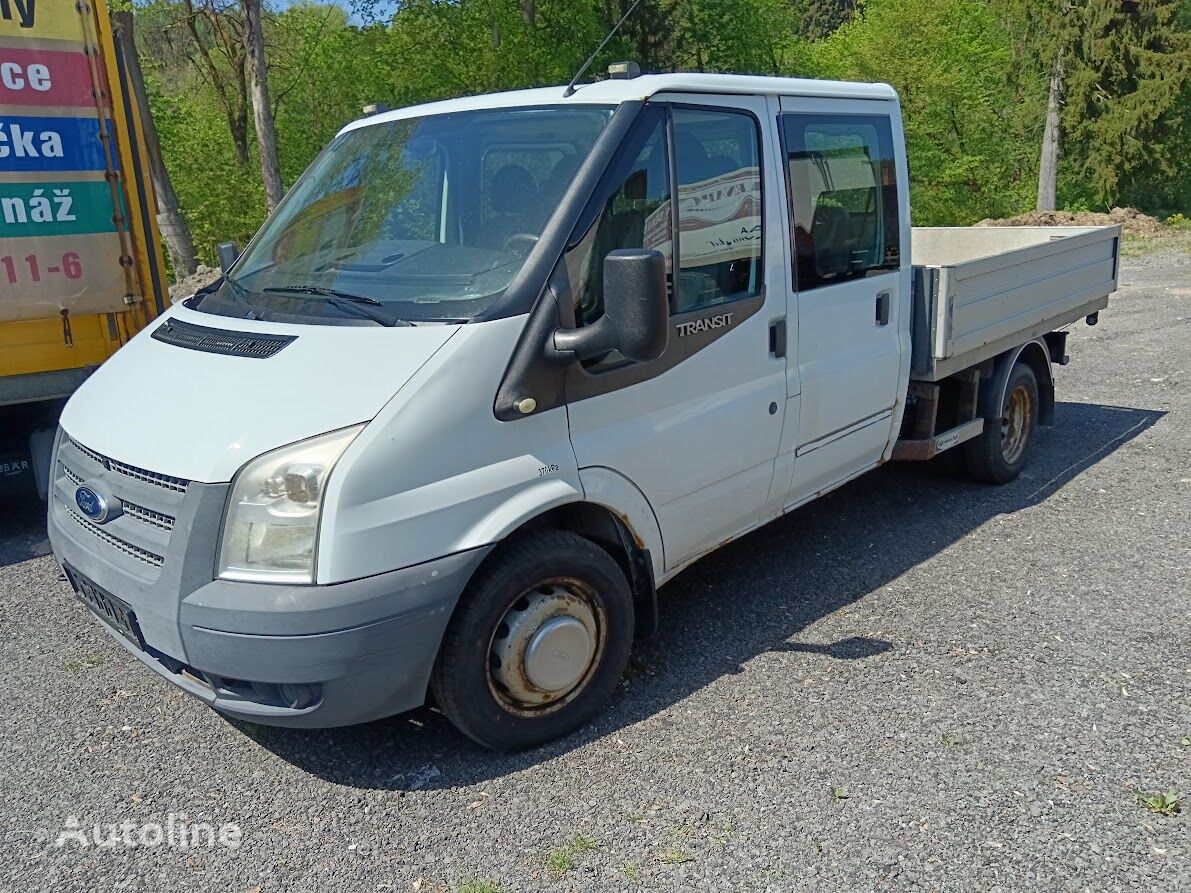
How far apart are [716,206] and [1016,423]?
3.52 metres

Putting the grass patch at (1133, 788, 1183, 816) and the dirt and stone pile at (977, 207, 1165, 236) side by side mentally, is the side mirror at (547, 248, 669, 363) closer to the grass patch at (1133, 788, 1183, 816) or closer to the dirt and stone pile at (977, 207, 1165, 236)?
the grass patch at (1133, 788, 1183, 816)

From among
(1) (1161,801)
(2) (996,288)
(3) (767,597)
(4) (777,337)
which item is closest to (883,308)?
(4) (777,337)

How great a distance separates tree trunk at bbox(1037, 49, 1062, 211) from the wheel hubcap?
3064cm

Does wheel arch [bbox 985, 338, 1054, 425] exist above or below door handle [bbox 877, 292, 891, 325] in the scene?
below

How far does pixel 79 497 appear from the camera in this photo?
3500mm

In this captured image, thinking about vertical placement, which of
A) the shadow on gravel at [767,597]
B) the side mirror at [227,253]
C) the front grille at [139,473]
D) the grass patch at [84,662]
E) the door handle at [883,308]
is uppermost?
the side mirror at [227,253]

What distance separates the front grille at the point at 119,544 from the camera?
3.17 meters

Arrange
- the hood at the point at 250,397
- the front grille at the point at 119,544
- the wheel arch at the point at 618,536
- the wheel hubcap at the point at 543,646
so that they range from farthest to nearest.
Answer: the wheel arch at the point at 618,536 → the wheel hubcap at the point at 543,646 → the front grille at the point at 119,544 → the hood at the point at 250,397

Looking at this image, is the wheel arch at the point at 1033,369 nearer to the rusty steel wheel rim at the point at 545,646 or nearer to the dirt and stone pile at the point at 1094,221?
the rusty steel wheel rim at the point at 545,646

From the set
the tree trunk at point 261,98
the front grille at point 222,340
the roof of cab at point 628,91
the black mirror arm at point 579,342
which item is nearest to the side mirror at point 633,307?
the black mirror arm at point 579,342

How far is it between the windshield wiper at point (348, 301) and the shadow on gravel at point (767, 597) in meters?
1.55

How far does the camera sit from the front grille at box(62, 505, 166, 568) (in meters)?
3.17

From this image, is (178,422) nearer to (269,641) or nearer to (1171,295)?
(269,641)

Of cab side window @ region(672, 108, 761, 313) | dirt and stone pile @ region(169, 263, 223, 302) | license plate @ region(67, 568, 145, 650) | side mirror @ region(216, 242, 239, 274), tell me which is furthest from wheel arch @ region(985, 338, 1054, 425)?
dirt and stone pile @ region(169, 263, 223, 302)
